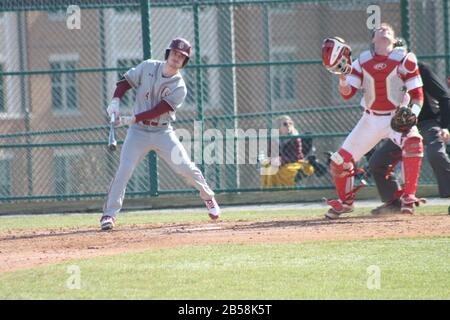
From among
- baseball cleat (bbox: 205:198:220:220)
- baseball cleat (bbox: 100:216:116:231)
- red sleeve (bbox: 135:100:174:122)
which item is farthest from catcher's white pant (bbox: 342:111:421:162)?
baseball cleat (bbox: 100:216:116:231)

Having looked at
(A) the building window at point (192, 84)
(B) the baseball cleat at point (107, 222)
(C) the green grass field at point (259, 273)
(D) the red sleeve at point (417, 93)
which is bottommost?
(C) the green grass field at point (259, 273)

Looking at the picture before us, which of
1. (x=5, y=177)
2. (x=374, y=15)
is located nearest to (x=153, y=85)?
(x=374, y=15)

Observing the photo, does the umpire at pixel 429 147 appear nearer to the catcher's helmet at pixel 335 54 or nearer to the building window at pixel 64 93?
the catcher's helmet at pixel 335 54

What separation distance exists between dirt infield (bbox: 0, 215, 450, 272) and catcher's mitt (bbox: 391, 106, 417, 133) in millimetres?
1002

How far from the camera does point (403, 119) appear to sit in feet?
34.5

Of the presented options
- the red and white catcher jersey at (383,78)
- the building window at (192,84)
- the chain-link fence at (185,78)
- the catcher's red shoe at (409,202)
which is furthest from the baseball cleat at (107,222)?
the building window at (192,84)

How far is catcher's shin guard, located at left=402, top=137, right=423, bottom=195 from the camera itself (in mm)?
10938

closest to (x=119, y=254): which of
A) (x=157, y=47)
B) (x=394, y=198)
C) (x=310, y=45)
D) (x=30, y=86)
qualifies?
(x=394, y=198)

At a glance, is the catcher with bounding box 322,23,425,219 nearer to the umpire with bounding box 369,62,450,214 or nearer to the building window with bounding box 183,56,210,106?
the umpire with bounding box 369,62,450,214

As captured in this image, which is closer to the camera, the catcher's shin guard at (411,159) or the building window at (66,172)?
the catcher's shin guard at (411,159)

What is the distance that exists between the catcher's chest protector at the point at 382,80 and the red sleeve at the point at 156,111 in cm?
217

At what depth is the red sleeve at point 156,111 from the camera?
1046 cm

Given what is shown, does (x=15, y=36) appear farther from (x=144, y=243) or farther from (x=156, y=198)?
(x=144, y=243)

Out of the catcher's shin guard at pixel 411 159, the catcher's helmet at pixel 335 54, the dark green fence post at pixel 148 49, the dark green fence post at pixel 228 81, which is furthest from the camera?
the dark green fence post at pixel 228 81
